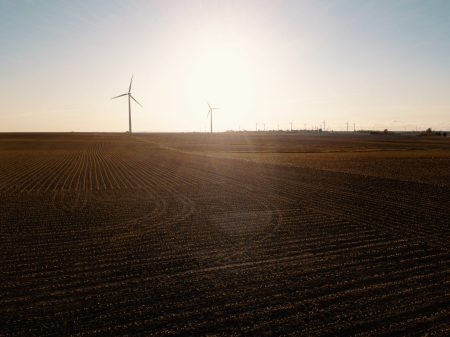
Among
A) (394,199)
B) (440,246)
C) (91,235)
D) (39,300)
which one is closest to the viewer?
(39,300)

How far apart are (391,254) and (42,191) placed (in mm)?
13934

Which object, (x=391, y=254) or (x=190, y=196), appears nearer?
(x=391, y=254)

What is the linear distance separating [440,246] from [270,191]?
27.1 ft

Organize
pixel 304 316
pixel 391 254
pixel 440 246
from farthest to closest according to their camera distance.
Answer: pixel 440 246 < pixel 391 254 < pixel 304 316

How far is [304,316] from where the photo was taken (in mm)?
5156

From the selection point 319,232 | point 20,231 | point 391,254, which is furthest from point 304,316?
point 20,231

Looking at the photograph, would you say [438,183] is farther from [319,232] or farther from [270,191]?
[319,232]

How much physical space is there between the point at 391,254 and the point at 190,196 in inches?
338

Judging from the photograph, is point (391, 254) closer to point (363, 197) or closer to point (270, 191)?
point (363, 197)

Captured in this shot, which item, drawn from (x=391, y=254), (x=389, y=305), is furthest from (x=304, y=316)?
(x=391, y=254)

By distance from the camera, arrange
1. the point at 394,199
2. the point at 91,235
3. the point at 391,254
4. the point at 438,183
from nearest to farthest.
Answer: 1. the point at 391,254
2. the point at 91,235
3. the point at 394,199
4. the point at 438,183

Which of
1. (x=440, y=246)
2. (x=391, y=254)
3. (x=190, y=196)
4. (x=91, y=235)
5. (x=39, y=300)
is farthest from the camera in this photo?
(x=190, y=196)

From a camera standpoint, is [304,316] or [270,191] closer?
[304,316]

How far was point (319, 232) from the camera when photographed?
30.9ft
